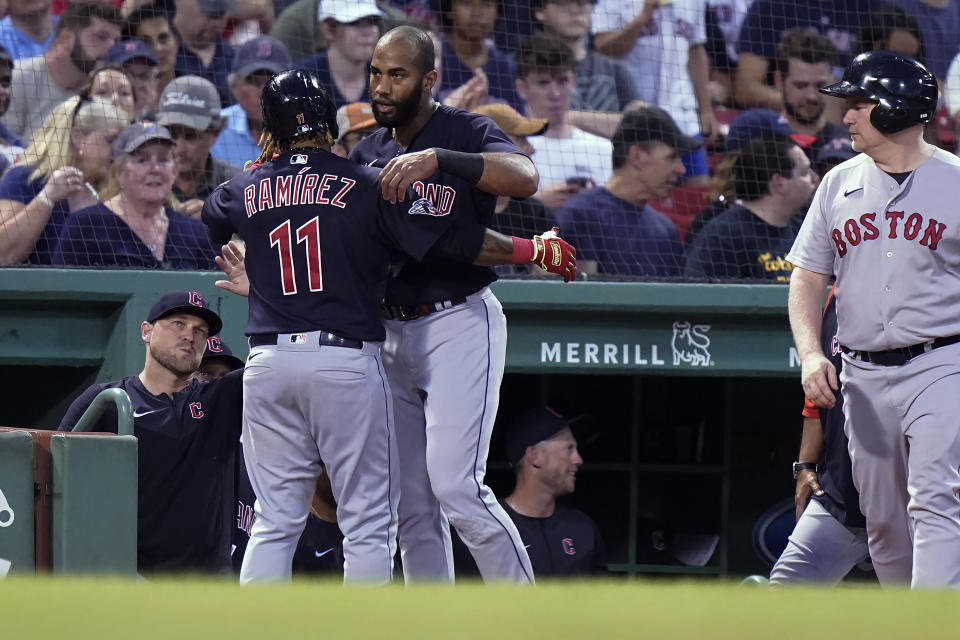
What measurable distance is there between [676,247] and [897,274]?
8.28 feet

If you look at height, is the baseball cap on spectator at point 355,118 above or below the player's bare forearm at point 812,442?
above

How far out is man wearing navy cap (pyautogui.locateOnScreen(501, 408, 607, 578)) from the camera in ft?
16.3

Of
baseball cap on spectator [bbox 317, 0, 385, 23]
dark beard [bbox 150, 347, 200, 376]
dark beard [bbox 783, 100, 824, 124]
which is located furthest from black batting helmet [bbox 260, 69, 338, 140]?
dark beard [bbox 783, 100, 824, 124]

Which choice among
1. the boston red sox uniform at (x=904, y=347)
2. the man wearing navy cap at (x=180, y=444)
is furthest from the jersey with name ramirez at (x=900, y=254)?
the man wearing navy cap at (x=180, y=444)

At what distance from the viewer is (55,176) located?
5.19 metres

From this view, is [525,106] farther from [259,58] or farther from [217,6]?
[217,6]

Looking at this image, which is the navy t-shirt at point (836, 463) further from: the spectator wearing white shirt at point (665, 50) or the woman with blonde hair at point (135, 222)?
the spectator wearing white shirt at point (665, 50)

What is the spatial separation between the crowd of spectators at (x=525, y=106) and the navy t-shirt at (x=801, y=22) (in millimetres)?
13

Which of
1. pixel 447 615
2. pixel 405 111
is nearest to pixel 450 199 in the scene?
pixel 405 111

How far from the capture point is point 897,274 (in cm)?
330

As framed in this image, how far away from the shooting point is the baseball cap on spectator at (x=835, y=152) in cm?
610

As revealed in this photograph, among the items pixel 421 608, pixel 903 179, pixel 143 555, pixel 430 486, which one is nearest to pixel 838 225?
pixel 903 179

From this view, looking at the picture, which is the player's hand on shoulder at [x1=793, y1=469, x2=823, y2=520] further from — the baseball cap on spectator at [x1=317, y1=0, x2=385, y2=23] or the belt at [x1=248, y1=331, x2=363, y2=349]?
the baseball cap on spectator at [x1=317, y1=0, x2=385, y2=23]

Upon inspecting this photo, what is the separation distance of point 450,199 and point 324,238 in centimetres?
35
